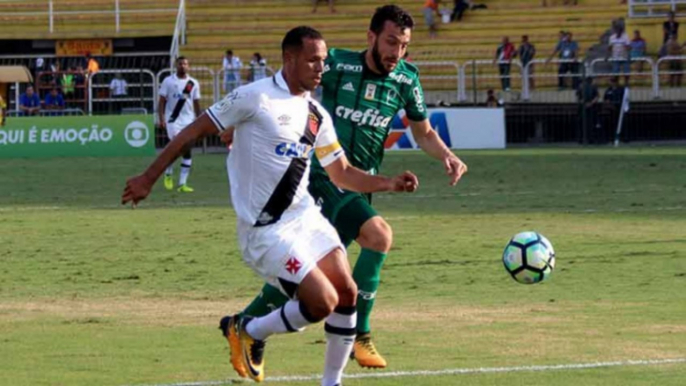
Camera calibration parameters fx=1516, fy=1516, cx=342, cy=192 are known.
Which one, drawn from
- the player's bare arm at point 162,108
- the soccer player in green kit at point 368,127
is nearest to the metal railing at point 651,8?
the player's bare arm at point 162,108

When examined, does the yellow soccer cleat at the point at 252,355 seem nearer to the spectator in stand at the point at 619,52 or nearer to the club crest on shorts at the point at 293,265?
the club crest on shorts at the point at 293,265

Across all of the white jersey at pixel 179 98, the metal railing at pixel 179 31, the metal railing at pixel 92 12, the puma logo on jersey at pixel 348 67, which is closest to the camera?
the puma logo on jersey at pixel 348 67

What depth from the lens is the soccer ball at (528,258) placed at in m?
10.3

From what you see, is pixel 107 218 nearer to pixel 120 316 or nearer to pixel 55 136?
pixel 120 316

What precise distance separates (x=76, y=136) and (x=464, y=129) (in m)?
9.46

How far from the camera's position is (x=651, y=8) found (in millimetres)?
42312

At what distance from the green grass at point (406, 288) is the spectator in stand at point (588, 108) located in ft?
42.0

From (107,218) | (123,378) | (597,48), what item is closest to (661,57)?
(597,48)

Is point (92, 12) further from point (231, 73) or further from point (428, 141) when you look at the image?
point (428, 141)

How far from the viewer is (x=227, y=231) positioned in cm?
1806

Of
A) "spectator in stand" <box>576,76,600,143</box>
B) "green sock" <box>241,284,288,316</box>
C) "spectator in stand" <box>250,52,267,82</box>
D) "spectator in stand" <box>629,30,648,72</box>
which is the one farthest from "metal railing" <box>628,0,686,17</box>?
"green sock" <box>241,284,288,316</box>

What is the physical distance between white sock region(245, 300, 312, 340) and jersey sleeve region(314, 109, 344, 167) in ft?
2.82

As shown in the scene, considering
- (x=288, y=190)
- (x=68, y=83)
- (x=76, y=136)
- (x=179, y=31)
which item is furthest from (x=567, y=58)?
(x=288, y=190)

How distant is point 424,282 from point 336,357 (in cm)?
509
